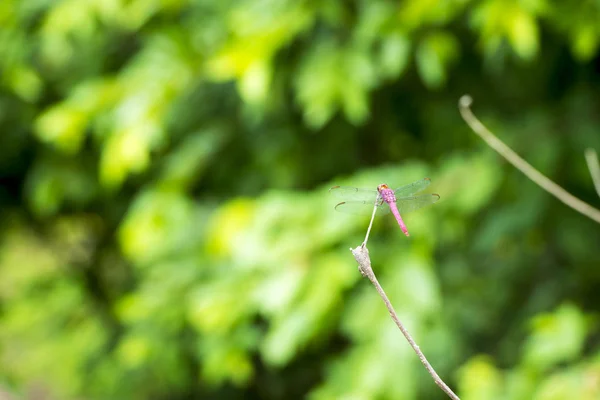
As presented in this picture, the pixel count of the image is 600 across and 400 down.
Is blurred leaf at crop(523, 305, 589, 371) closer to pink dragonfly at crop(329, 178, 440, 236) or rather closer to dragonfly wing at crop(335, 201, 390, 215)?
pink dragonfly at crop(329, 178, 440, 236)

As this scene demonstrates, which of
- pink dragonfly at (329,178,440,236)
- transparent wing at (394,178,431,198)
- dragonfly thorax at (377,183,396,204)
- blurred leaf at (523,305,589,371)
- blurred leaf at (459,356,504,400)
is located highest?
dragonfly thorax at (377,183,396,204)

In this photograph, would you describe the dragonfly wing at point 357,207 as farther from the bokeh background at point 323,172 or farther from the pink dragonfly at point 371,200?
the bokeh background at point 323,172

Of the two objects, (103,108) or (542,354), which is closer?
(542,354)

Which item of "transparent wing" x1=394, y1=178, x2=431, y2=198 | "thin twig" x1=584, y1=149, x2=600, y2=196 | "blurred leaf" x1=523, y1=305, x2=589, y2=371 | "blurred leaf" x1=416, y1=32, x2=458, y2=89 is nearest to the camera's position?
"transparent wing" x1=394, y1=178, x2=431, y2=198

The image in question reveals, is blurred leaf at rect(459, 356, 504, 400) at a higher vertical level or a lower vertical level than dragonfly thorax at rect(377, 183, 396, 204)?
lower

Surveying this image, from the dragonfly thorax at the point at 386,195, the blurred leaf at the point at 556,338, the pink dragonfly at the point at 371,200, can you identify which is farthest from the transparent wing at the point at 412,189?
the blurred leaf at the point at 556,338

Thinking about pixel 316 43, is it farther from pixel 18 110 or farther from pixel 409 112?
pixel 18 110

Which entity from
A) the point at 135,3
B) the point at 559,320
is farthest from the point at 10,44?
the point at 559,320

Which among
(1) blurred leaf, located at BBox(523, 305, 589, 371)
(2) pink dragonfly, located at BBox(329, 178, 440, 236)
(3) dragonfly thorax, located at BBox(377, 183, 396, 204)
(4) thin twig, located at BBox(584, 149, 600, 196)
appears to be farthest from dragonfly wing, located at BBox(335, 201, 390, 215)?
(1) blurred leaf, located at BBox(523, 305, 589, 371)
